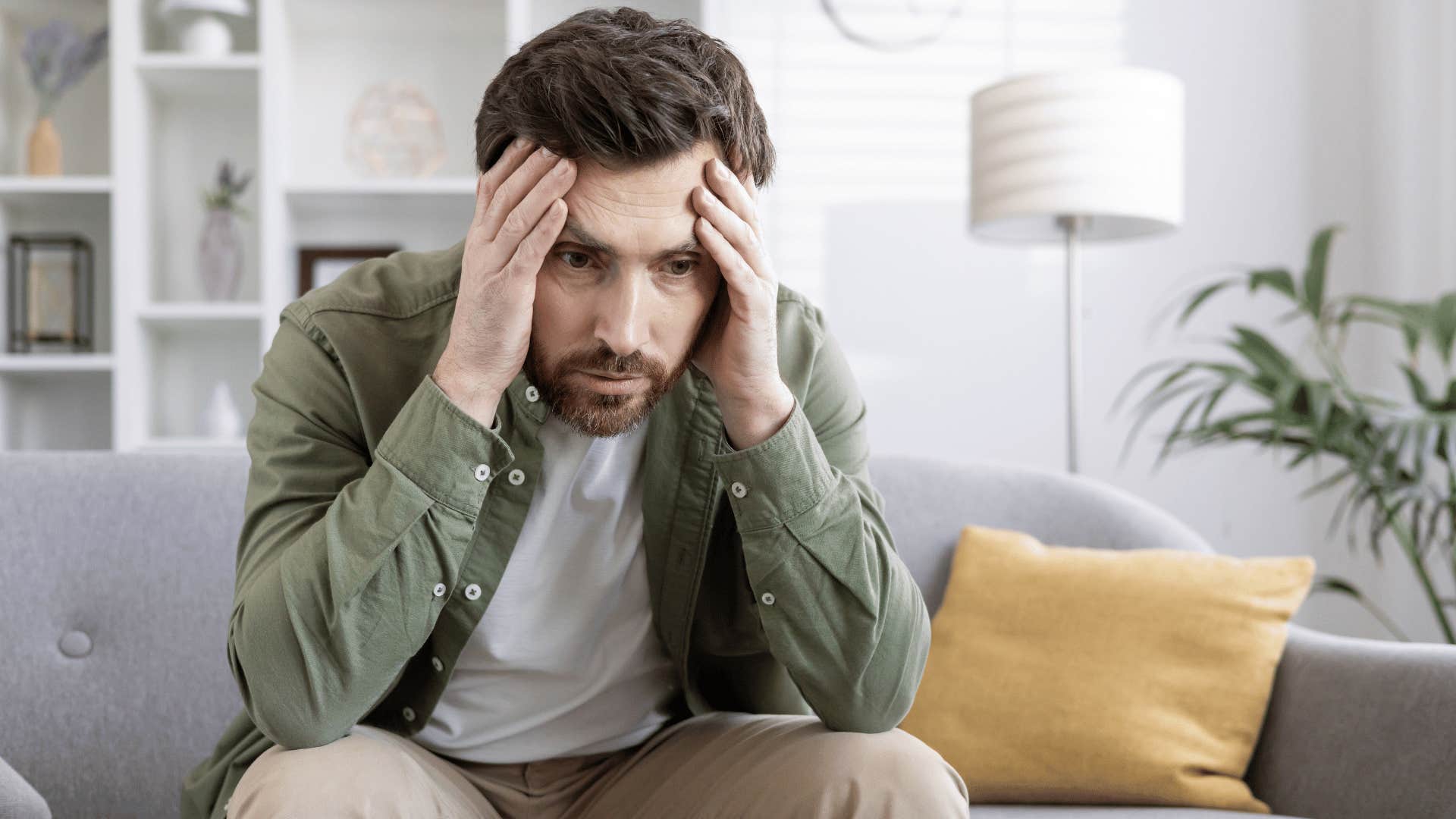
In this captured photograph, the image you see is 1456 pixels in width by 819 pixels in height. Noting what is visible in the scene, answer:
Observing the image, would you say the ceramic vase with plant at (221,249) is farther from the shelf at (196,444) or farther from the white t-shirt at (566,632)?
the white t-shirt at (566,632)

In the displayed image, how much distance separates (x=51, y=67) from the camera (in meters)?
3.01

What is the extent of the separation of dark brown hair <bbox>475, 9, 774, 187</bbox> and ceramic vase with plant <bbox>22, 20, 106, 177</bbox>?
90.3 inches

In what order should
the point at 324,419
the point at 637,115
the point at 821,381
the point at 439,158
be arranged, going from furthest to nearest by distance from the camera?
1. the point at 439,158
2. the point at 821,381
3. the point at 324,419
4. the point at 637,115

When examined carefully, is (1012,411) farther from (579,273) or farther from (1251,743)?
(579,273)

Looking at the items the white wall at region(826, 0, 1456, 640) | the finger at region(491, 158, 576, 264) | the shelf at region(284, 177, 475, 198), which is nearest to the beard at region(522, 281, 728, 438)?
the finger at region(491, 158, 576, 264)

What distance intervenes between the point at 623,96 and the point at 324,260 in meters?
2.22

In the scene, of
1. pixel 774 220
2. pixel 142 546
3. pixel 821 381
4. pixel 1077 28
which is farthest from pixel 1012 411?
pixel 142 546

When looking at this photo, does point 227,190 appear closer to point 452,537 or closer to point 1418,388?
point 452,537

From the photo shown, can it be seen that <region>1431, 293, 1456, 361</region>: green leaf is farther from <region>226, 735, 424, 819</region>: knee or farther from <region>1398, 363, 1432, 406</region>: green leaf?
<region>226, 735, 424, 819</region>: knee

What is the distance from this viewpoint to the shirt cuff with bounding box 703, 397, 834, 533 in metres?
1.12

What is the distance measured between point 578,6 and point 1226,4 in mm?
1593

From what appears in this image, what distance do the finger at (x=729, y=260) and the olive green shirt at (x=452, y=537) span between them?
0.12m

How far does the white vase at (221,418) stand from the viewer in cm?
296

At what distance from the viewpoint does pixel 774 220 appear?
314cm
